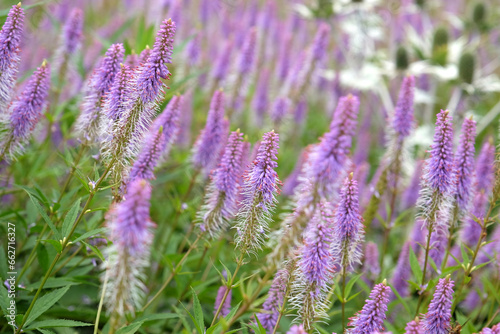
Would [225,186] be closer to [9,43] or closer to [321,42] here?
Answer: [9,43]

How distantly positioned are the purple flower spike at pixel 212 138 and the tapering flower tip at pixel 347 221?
1.66m

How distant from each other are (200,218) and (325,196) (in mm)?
1371

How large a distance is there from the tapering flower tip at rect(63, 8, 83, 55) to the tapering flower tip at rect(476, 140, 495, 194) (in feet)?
14.6

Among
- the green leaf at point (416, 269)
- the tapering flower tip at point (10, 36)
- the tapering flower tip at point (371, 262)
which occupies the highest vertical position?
the tapering flower tip at point (10, 36)

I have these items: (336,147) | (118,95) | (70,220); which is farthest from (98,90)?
(336,147)

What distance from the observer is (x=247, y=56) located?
6.54m

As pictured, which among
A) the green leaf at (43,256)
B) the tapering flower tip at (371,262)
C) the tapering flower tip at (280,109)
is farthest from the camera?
the tapering flower tip at (280,109)

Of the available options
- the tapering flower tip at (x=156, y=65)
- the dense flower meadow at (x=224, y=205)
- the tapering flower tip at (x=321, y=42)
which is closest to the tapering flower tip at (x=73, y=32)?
the dense flower meadow at (x=224, y=205)

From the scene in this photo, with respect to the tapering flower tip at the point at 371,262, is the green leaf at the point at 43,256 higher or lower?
lower

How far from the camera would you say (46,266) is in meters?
3.48

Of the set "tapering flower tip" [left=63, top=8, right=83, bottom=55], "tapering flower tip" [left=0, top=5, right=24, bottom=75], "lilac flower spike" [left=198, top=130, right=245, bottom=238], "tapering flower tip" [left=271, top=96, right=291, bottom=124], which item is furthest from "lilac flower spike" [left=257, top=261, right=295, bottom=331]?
"tapering flower tip" [left=271, top=96, right=291, bottom=124]

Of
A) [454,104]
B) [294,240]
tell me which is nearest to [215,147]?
[294,240]

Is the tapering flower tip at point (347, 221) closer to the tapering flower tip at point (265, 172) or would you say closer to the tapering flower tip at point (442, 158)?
the tapering flower tip at point (265, 172)

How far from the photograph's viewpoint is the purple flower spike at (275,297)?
8.80 ft
